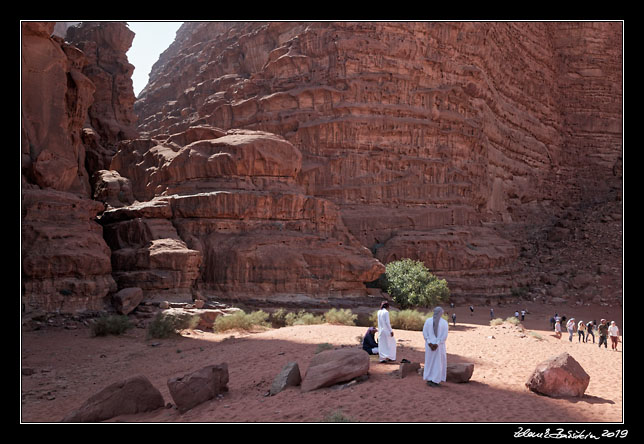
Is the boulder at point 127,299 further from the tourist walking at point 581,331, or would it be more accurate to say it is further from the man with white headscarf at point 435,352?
the tourist walking at point 581,331

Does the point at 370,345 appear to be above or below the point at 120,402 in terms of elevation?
above

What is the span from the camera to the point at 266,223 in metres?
27.4

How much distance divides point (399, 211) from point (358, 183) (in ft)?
14.1

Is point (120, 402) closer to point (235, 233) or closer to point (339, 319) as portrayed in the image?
point (339, 319)

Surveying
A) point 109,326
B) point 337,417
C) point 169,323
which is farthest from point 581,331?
point 109,326

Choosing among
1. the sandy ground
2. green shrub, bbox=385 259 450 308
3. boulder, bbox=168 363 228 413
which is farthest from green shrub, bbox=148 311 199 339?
green shrub, bbox=385 259 450 308

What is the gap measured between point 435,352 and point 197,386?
16.8 ft

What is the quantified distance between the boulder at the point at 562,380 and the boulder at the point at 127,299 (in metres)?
17.3

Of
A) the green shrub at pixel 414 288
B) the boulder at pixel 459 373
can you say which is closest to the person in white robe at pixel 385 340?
the boulder at pixel 459 373

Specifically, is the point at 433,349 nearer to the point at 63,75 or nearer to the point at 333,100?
the point at 63,75

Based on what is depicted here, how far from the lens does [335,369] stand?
9969 mm

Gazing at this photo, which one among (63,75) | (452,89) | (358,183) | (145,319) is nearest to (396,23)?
(452,89)

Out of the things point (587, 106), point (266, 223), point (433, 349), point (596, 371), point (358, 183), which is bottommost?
point (596, 371)

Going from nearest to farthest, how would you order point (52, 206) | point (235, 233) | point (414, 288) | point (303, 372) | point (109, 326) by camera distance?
1. point (303, 372)
2. point (109, 326)
3. point (52, 206)
4. point (235, 233)
5. point (414, 288)
